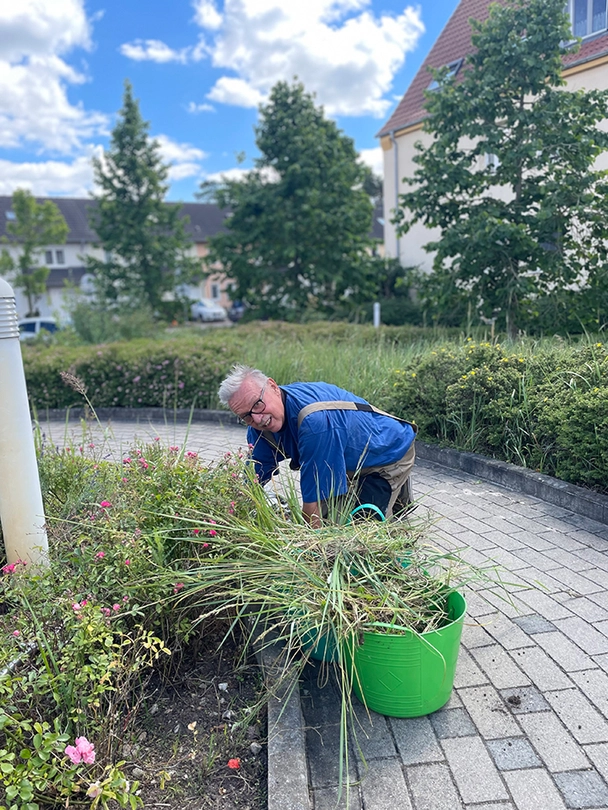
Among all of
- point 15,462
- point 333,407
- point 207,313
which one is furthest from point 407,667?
point 207,313

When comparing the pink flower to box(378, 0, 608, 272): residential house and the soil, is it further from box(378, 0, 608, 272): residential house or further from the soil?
box(378, 0, 608, 272): residential house

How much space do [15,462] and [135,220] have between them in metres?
19.4

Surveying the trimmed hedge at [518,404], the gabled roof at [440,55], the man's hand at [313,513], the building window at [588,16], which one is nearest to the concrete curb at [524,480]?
the trimmed hedge at [518,404]

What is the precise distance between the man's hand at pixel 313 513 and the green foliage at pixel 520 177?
23.1ft

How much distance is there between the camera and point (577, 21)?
12930mm

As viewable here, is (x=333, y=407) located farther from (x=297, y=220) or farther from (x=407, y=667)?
(x=297, y=220)

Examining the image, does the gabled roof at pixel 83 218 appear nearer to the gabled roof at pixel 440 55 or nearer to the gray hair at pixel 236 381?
the gabled roof at pixel 440 55

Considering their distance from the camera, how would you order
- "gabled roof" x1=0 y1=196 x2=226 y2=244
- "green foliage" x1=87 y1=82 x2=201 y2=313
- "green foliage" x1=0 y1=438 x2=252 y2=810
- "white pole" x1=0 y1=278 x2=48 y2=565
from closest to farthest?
"green foliage" x1=0 y1=438 x2=252 y2=810, "white pole" x1=0 y1=278 x2=48 y2=565, "green foliage" x1=87 y1=82 x2=201 y2=313, "gabled roof" x1=0 y1=196 x2=226 y2=244

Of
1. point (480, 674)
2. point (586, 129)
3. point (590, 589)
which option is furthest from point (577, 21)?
point (480, 674)

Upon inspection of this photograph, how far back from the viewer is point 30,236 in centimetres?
3002

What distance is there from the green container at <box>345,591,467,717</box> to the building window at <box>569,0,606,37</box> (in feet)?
45.3

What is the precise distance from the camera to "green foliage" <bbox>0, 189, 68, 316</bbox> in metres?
29.6

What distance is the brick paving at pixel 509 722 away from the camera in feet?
7.28

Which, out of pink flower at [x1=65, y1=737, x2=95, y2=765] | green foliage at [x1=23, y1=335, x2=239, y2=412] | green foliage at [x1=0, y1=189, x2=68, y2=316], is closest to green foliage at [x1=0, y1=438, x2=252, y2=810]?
pink flower at [x1=65, y1=737, x2=95, y2=765]
